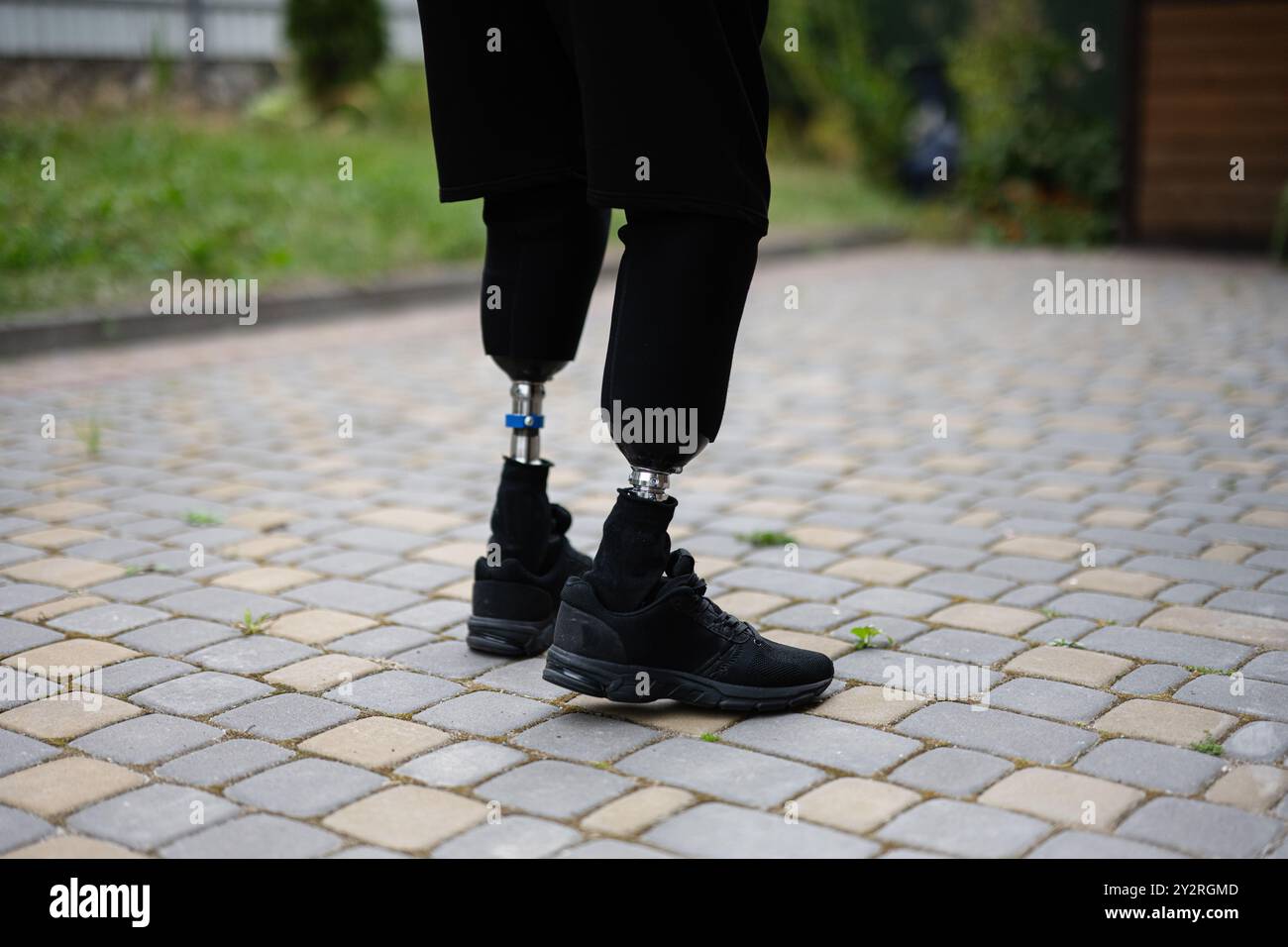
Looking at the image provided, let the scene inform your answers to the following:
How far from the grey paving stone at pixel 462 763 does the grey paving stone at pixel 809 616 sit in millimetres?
811

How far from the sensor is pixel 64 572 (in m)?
3.27

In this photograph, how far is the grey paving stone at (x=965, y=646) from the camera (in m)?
2.75

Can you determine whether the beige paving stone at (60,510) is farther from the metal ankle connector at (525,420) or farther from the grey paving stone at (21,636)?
the metal ankle connector at (525,420)

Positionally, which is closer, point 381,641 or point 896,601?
point 381,641

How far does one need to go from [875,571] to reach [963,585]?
0.72ft

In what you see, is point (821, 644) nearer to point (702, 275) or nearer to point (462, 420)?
point (702, 275)

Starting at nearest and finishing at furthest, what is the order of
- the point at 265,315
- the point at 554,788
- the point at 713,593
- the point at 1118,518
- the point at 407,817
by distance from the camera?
1. the point at 407,817
2. the point at 554,788
3. the point at 713,593
4. the point at 1118,518
5. the point at 265,315

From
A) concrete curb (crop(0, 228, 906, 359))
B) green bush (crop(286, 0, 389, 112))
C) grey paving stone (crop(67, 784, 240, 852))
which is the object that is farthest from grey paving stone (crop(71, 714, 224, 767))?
green bush (crop(286, 0, 389, 112))

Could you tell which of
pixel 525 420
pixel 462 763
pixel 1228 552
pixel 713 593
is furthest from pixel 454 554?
pixel 1228 552

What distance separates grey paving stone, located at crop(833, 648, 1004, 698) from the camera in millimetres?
2582

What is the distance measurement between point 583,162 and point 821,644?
104 cm

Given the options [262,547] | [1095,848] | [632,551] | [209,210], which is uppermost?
[209,210]

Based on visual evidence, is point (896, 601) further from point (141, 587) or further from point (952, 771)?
point (141, 587)
